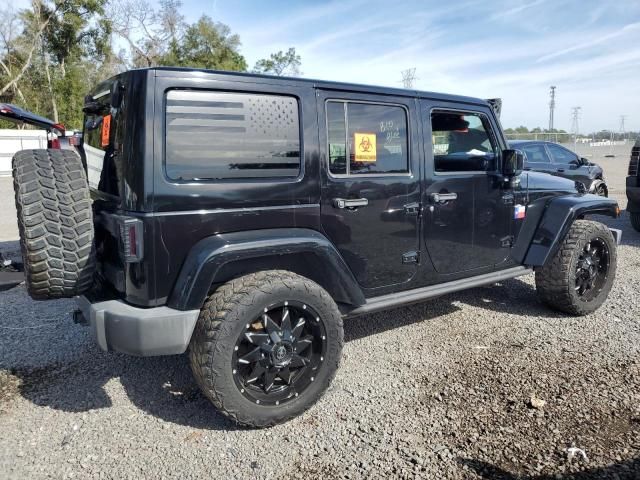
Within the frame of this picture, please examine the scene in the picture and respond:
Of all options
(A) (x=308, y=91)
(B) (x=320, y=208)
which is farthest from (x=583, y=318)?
(A) (x=308, y=91)

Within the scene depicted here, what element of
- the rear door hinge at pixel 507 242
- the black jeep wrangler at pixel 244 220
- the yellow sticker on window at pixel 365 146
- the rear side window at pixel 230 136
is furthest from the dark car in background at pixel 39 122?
the rear door hinge at pixel 507 242

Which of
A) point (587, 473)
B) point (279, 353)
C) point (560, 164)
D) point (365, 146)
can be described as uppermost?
point (365, 146)

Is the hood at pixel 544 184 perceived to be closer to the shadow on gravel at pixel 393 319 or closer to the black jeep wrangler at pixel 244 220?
the black jeep wrangler at pixel 244 220

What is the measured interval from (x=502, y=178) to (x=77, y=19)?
34.9 metres

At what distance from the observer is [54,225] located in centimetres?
255

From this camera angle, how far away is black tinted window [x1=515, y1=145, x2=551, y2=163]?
928 cm

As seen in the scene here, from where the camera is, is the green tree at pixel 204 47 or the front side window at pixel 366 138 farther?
the green tree at pixel 204 47

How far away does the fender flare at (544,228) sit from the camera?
4.16 m

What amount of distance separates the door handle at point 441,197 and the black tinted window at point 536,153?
6.32 meters

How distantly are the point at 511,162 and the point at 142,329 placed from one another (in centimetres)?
303

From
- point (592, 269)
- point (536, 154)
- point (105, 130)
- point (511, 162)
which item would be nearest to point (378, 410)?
point (511, 162)

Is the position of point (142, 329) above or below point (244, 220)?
below

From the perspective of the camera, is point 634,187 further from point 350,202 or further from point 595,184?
point 350,202

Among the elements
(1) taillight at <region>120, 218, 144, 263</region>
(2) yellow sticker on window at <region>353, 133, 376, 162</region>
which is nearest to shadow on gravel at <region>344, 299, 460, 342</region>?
(2) yellow sticker on window at <region>353, 133, 376, 162</region>
